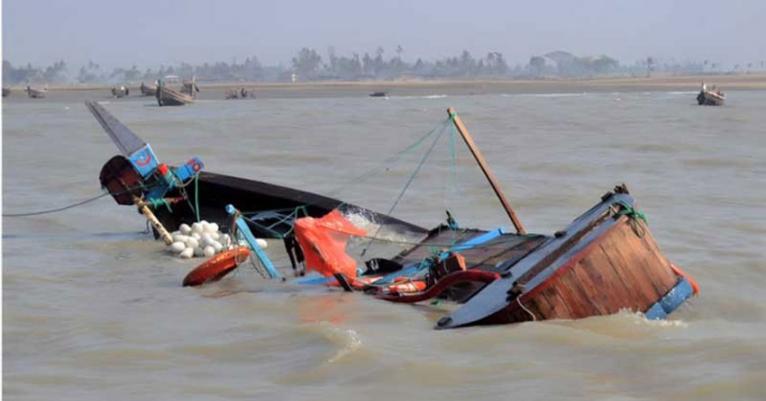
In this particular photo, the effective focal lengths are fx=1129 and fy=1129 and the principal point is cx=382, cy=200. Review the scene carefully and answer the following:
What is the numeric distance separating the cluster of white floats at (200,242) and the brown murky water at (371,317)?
15 centimetres

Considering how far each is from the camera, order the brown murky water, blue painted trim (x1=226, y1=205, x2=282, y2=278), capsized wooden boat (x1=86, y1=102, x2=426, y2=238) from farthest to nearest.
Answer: capsized wooden boat (x1=86, y1=102, x2=426, y2=238), blue painted trim (x1=226, y1=205, x2=282, y2=278), the brown murky water

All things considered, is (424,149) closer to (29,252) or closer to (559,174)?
(559,174)

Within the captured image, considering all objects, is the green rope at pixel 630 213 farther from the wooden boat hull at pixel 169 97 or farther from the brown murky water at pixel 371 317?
the wooden boat hull at pixel 169 97

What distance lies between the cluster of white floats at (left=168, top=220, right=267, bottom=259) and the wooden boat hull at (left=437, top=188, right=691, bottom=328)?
431 centimetres

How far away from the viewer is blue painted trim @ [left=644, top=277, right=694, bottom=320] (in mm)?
7774

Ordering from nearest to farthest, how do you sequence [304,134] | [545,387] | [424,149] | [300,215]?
[545,387], [300,215], [424,149], [304,134]

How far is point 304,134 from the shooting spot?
100ft

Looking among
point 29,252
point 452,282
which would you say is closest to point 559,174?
point 29,252

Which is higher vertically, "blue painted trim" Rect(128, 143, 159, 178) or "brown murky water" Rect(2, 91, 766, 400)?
"blue painted trim" Rect(128, 143, 159, 178)

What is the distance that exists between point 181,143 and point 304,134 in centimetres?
369

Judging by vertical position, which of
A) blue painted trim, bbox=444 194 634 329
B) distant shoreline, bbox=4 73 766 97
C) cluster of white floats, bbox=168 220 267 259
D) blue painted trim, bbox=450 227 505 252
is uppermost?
blue painted trim, bbox=444 194 634 329

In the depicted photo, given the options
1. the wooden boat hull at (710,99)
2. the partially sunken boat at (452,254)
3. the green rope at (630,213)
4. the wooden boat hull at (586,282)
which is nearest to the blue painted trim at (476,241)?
the partially sunken boat at (452,254)

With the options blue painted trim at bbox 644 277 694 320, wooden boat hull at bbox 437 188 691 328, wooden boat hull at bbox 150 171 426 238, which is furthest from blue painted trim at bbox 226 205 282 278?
blue painted trim at bbox 644 277 694 320

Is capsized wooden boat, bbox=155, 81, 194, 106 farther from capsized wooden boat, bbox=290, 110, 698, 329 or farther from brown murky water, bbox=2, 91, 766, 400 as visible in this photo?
capsized wooden boat, bbox=290, 110, 698, 329
